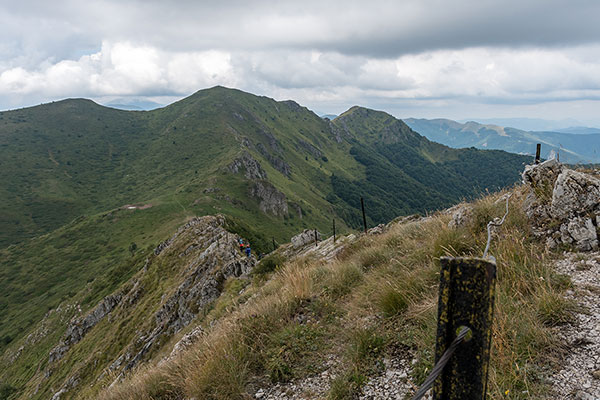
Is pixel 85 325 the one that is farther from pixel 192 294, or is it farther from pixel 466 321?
pixel 466 321

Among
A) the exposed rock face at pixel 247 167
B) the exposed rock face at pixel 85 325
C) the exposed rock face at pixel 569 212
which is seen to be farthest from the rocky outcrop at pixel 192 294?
the exposed rock face at pixel 247 167

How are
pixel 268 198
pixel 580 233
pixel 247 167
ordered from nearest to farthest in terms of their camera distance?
pixel 580 233 < pixel 268 198 < pixel 247 167

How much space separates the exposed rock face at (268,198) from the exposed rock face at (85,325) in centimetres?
7969

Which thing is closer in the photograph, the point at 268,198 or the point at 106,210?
the point at 268,198

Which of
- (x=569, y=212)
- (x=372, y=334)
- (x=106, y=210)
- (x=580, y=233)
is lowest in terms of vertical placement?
(x=106, y=210)

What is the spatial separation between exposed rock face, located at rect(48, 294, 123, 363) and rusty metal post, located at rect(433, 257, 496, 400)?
153ft

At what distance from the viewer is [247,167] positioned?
142625 mm

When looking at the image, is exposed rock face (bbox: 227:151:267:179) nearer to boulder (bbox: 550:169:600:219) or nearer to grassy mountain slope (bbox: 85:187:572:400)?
grassy mountain slope (bbox: 85:187:572:400)

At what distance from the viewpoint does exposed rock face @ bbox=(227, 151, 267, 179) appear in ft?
444

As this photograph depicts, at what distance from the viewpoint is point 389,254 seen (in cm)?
779

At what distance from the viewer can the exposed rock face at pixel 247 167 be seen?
135288 millimetres

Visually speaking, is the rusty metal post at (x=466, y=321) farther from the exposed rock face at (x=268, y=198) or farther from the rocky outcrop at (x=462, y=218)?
the exposed rock face at (x=268, y=198)

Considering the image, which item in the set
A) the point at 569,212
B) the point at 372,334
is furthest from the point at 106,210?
the point at 569,212

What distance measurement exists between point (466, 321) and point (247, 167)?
14407 centimetres
